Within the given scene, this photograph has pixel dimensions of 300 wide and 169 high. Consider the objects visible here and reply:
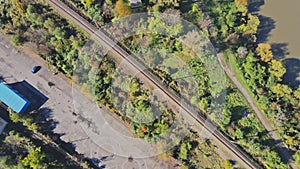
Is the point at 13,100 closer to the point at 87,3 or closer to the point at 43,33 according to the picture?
the point at 43,33

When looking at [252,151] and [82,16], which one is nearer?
[252,151]

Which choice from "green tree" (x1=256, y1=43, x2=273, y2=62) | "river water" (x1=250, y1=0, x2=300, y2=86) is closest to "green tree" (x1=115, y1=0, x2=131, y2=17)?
"river water" (x1=250, y1=0, x2=300, y2=86)

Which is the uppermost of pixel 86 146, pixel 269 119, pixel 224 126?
pixel 269 119

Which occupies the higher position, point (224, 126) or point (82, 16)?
point (82, 16)

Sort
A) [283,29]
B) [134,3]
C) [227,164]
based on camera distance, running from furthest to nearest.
Answer: [283,29], [134,3], [227,164]

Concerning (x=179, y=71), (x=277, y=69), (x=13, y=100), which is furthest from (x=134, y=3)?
(x=277, y=69)

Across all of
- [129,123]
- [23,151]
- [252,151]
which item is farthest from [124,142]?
[252,151]

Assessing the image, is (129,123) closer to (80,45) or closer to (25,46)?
(80,45)

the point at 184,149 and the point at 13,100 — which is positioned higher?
the point at 184,149
